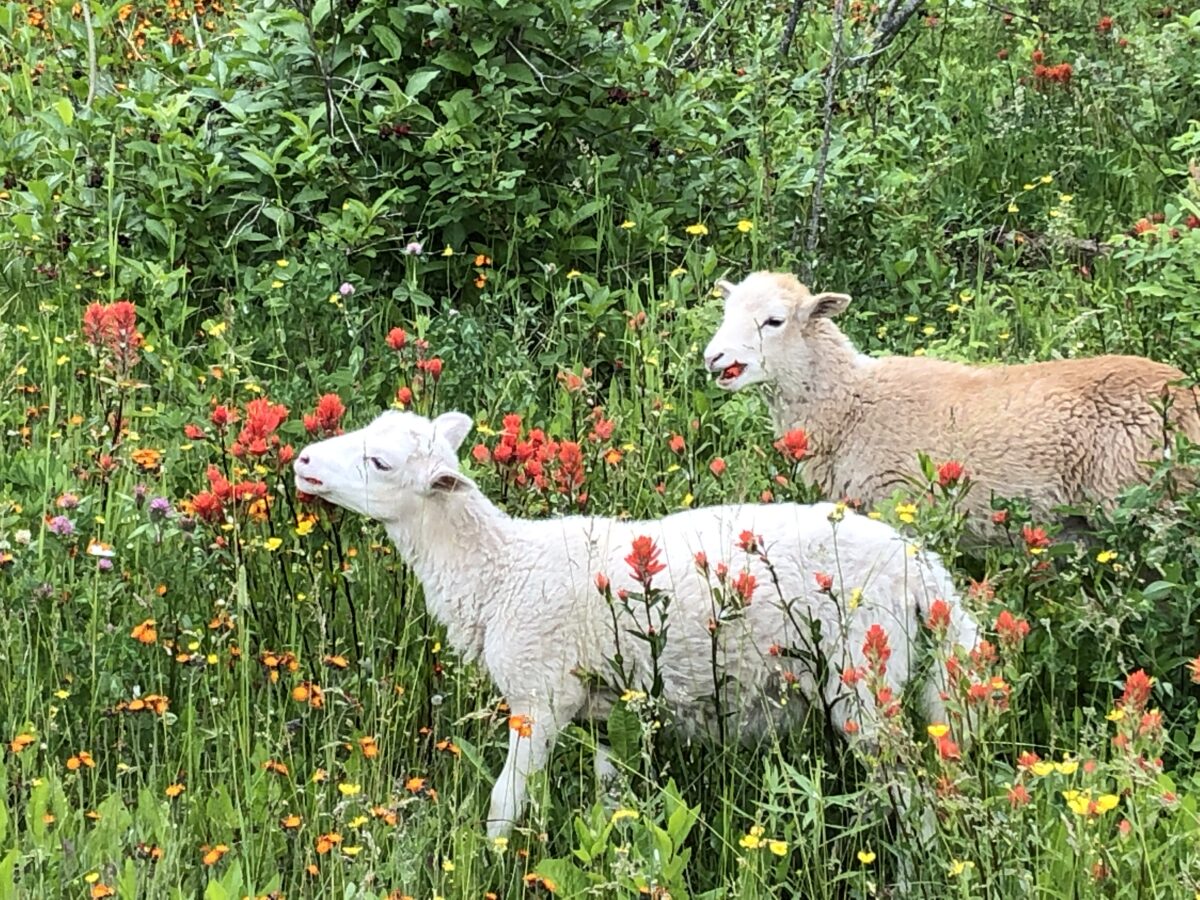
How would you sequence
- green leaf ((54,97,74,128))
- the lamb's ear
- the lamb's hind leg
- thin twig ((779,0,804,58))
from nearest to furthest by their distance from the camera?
the lamb's hind leg < the lamb's ear < green leaf ((54,97,74,128)) < thin twig ((779,0,804,58))

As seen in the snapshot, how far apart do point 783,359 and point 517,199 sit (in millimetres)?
1463

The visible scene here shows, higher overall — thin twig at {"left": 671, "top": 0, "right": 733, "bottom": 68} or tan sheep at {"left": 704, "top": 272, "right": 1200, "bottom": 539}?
thin twig at {"left": 671, "top": 0, "right": 733, "bottom": 68}

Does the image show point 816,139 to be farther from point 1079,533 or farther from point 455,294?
point 1079,533

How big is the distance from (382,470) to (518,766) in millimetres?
839

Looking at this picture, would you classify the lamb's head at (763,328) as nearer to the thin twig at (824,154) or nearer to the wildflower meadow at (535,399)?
the wildflower meadow at (535,399)

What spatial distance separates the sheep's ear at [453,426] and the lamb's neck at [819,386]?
148 centimetres

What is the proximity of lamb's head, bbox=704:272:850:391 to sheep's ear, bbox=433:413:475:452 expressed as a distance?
4.10ft

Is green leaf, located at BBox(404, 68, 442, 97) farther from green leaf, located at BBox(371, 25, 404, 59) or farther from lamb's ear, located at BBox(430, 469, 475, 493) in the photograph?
lamb's ear, located at BBox(430, 469, 475, 493)

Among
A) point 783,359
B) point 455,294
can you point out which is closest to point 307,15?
point 455,294

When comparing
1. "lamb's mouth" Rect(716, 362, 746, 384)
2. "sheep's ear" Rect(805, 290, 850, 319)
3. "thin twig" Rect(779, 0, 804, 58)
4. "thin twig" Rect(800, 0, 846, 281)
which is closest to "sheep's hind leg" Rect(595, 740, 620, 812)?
"lamb's mouth" Rect(716, 362, 746, 384)

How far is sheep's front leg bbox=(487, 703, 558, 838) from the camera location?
3205 mm

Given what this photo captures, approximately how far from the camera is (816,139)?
6934 mm

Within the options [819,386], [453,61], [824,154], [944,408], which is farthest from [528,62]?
[944,408]

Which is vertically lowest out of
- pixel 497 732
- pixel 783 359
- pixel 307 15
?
pixel 497 732
